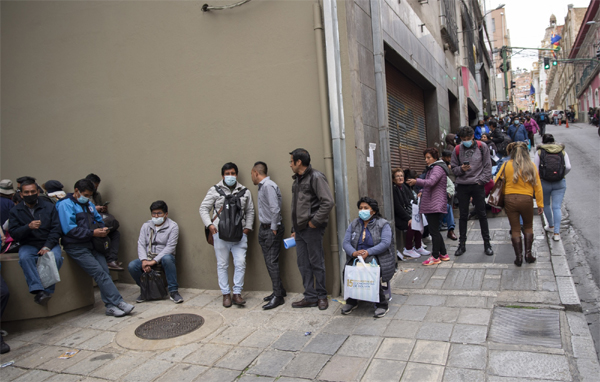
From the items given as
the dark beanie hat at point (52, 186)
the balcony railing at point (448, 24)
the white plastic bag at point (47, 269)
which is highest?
the balcony railing at point (448, 24)

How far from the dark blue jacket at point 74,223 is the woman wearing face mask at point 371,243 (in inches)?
132

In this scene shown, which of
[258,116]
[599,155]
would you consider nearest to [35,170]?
[258,116]

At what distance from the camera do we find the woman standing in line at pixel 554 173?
6742mm

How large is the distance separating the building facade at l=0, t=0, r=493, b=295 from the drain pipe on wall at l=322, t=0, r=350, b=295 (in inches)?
0.7

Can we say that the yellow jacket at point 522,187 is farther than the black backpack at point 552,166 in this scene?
No

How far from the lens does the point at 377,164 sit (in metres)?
6.33

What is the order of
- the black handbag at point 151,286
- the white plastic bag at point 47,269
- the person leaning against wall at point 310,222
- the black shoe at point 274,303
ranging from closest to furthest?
the person leaning against wall at point 310,222 < the white plastic bag at point 47,269 < the black shoe at point 274,303 < the black handbag at point 151,286

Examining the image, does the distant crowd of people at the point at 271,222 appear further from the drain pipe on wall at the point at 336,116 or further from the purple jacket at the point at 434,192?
the drain pipe on wall at the point at 336,116

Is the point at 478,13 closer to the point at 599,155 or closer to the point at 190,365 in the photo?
the point at 599,155

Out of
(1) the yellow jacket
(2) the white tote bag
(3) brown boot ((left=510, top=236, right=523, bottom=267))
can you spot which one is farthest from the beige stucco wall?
(1) the yellow jacket

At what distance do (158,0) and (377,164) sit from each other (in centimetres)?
417

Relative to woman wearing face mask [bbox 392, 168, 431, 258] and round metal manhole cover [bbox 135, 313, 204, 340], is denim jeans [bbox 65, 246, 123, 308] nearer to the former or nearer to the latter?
round metal manhole cover [bbox 135, 313, 204, 340]

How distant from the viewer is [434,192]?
6.28 meters

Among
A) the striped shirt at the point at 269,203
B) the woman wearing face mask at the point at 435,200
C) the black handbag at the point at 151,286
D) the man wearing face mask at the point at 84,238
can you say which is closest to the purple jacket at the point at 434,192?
the woman wearing face mask at the point at 435,200
